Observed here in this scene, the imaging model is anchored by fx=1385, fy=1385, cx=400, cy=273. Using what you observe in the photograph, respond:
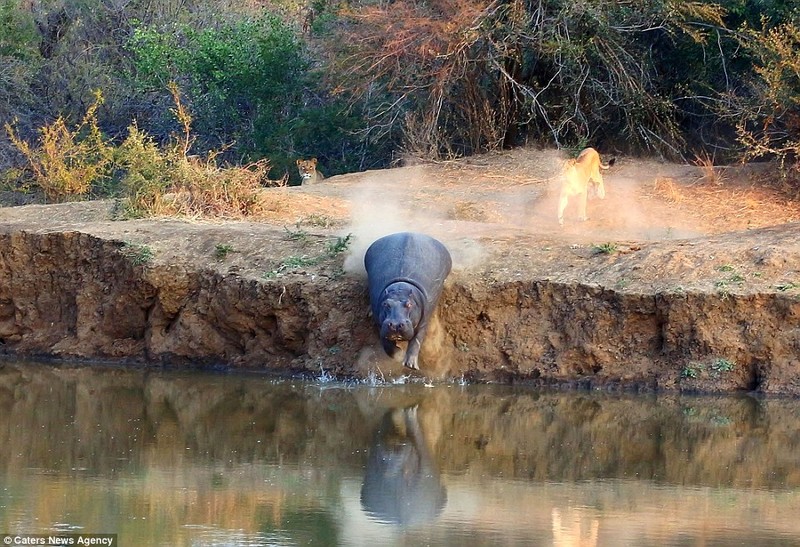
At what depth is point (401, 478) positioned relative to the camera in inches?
376

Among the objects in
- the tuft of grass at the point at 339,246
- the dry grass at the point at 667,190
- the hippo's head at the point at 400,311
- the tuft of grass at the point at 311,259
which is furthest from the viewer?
the dry grass at the point at 667,190

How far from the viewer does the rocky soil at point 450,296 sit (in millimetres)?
13375

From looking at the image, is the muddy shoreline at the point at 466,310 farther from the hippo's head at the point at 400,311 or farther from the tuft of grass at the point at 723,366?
the hippo's head at the point at 400,311

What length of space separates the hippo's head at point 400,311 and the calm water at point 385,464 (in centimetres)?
57

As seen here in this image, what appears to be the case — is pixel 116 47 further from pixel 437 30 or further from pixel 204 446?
pixel 204 446

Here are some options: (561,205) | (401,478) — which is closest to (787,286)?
(561,205)

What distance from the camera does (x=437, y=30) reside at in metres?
20.6

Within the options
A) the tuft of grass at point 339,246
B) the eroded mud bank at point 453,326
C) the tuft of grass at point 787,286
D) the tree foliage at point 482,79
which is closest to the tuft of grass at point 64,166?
the tree foliage at point 482,79

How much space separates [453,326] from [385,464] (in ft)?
13.6

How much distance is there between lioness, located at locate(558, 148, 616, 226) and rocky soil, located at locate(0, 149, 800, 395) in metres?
0.26

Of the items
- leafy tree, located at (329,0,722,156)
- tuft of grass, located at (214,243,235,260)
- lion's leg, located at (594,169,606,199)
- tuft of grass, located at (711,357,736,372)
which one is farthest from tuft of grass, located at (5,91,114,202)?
tuft of grass, located at (711,357,736,372)

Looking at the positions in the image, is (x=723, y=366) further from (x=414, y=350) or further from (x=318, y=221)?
(x=318, y=221)

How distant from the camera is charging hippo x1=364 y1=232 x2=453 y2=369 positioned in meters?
13.2

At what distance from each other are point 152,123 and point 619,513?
19737 millimetres
